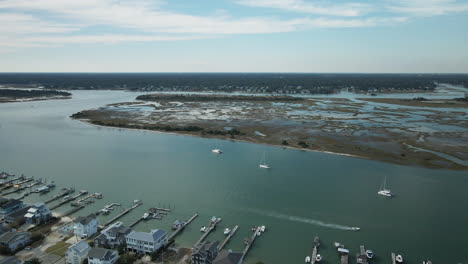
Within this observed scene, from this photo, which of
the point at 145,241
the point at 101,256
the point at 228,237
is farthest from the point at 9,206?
the point at 228,237

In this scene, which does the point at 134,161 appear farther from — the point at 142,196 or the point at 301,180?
the point at 301,180

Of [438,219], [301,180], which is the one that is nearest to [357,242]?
[438,219]

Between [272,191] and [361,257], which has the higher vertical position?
[272,191]

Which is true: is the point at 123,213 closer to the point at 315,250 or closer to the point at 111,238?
the point at 111,238

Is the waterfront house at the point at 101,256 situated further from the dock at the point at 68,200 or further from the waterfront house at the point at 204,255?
the dock at the point at 68,200

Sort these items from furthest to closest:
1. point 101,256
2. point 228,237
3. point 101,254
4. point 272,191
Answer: point 272,191, point 228,237, point 101,254, point 101,256
